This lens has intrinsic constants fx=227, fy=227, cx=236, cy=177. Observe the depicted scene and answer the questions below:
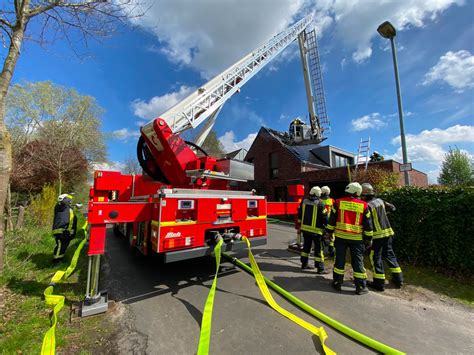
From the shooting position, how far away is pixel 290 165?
16.8m

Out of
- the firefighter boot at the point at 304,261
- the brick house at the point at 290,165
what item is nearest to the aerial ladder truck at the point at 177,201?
the firefighter boot at the point at 304,261

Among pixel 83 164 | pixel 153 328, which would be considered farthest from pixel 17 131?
pixel 153 328

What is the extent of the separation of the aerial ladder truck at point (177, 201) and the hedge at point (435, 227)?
2569 millimetres

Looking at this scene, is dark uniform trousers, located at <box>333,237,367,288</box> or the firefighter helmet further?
the firefighter helmet

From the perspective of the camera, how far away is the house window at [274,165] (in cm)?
1838

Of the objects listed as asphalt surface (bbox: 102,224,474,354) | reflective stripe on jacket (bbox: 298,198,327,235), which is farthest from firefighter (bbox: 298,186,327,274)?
asphalt surface (bbox: 102,224,474,354)

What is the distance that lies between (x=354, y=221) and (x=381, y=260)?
93cm

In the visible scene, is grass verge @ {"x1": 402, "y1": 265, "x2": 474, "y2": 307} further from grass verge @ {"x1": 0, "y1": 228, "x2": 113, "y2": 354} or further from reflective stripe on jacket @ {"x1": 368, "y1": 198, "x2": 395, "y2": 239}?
grass verge @ {"x1": 0, "y1": 228, "x2": 113, "y2": 354}

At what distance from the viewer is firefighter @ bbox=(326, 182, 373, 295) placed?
3.89m

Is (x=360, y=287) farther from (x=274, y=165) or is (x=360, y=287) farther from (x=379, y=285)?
(x=274, y=165)

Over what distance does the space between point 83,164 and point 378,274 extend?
66.1 ft

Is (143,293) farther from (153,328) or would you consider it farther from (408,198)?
(408,198)

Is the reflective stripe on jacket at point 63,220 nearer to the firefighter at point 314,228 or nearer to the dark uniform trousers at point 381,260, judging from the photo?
the firefighter at point 314,228

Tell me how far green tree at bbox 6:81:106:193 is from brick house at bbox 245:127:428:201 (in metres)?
13.5
